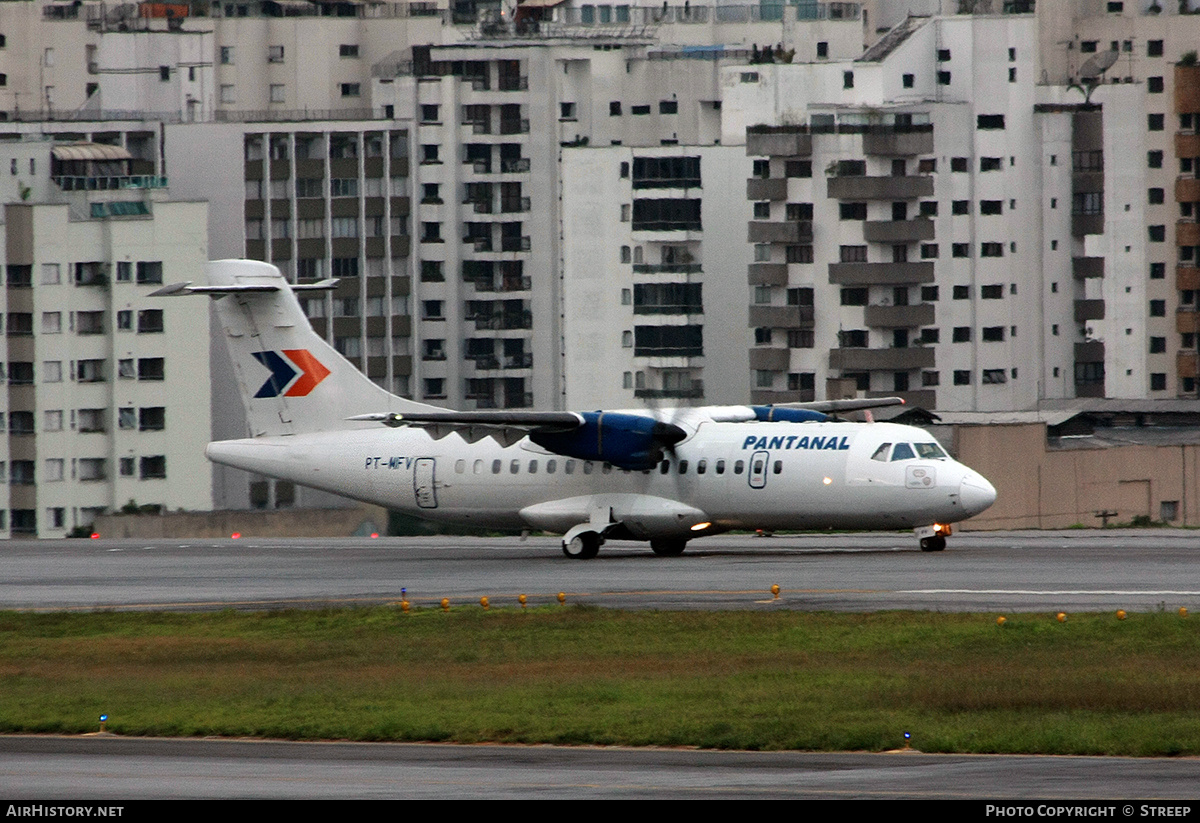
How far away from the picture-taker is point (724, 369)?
11075 cm

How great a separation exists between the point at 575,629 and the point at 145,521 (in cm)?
4963

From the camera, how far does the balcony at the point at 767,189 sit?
103 metres

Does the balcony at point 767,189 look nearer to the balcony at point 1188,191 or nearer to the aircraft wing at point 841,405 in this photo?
the balcony at point 1188,191

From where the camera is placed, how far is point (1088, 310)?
112125mm

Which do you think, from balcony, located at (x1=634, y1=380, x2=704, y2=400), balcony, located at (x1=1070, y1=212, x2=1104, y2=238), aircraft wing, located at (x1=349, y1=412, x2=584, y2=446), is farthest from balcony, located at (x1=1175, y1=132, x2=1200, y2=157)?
aircraft wing, located at (x1=349, y1=412, x2=584, y2=446)

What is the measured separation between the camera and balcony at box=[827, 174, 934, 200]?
102500mm

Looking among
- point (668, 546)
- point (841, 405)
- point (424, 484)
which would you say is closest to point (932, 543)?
point (668, 546)

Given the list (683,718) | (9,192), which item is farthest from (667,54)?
(683,718)

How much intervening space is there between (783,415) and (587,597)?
13.5 meters

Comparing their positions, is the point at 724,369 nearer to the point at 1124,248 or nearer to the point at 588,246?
the point at 588,246

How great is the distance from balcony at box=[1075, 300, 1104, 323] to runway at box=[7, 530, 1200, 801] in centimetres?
6144

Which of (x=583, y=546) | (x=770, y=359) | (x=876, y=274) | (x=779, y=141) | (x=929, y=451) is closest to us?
(x=929, y=451)

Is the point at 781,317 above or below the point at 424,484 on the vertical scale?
above

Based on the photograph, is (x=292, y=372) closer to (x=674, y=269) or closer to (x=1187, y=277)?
(x=674, y=269)
